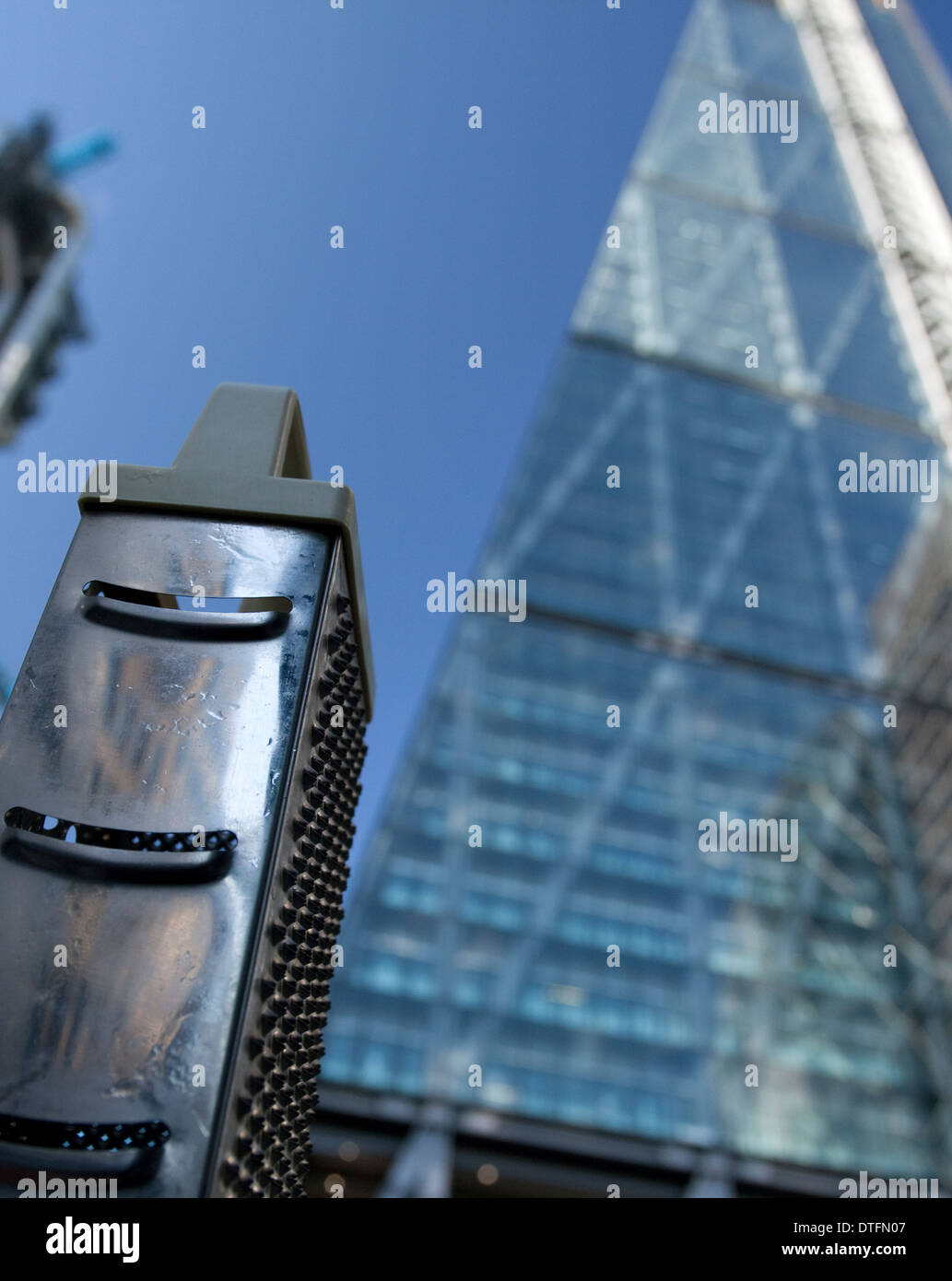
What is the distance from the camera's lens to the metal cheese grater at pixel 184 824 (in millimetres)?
938

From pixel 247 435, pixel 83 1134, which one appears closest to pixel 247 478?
pixel 247 435

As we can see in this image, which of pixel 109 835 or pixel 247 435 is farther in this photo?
pixel 247 435

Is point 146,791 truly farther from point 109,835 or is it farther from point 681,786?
A: point 681,786

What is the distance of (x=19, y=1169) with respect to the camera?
0.91 m

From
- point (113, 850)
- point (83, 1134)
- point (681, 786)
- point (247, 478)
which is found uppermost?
point (247, 478)

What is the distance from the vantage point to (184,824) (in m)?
1.09

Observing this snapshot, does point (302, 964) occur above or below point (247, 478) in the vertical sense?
below

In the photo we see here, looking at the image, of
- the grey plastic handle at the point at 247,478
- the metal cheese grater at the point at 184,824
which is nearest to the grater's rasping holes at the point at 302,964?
the metal cheese grater at the point at 184,824

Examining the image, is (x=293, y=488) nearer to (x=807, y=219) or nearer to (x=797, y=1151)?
(x=797, y=1151)

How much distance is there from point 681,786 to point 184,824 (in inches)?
1093

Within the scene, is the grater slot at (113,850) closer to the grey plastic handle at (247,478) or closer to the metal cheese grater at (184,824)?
the metal cheese grater at (184,824)

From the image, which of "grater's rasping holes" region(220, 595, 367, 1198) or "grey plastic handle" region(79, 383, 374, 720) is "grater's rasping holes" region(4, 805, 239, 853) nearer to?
"grater's rasping holes" region(220, 595, 367, 1198)
